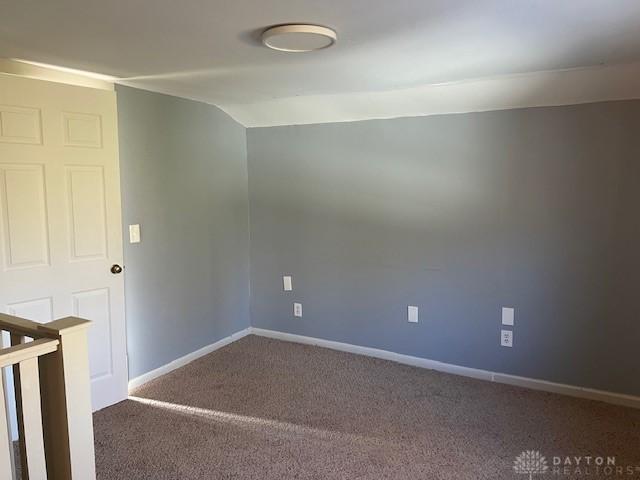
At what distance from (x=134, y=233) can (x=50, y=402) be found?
5.61 feet

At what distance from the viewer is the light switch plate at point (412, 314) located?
369 centimetres

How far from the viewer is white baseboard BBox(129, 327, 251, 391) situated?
3.39 m

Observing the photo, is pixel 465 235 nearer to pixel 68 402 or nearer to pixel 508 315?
pixel 508 315

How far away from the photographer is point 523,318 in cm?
329

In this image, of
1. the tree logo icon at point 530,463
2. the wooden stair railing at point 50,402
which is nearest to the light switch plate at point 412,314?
the tree logo icon at point 530,463

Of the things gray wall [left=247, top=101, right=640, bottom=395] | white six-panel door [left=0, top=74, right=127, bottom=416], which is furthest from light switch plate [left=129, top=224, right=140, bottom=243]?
gray wall [left=247, top=101, right=640, bottom=395]

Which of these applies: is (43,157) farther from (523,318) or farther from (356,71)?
(523,318)

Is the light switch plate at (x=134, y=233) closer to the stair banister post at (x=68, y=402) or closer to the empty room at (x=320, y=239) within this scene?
the empty room at (x=320, y=239)

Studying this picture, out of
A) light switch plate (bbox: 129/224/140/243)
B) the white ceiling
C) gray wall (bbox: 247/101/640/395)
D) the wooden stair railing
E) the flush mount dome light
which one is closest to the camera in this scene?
the wooden stair railing

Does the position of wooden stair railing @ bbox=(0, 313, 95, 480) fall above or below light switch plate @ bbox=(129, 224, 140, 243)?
below

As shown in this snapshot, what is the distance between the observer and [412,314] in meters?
3.71

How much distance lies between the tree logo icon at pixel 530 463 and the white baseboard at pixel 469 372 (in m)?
0.83

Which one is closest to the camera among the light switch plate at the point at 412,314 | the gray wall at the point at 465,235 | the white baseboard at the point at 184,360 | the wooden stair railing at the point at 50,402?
the wooden stair railing at the point at 50,402

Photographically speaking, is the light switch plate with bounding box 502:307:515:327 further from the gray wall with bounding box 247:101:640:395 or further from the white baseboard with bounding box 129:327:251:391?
the white baseboard with bounding box 129:327:251:391
